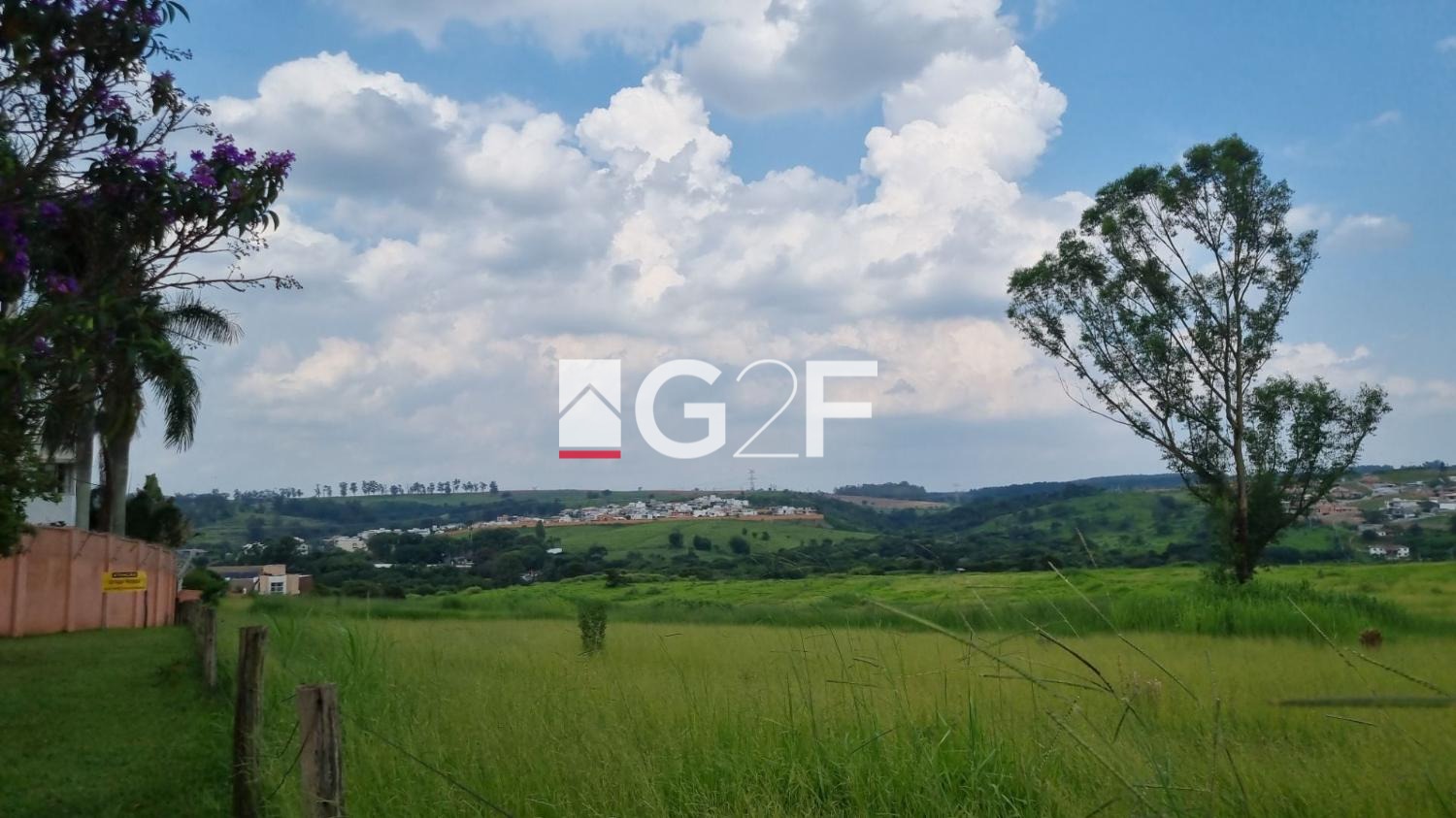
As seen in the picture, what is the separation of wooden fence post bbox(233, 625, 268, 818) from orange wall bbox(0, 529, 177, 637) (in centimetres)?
1572

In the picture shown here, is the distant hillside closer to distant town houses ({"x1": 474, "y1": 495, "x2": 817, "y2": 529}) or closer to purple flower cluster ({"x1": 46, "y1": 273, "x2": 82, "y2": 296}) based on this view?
distant town houses ({"x1": 474, "y1": 495, "x2": 817, "y2": 529})

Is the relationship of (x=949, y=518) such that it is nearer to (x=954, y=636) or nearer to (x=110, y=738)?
(x=110, y=738)

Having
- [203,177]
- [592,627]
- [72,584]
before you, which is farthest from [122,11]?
[72,584]

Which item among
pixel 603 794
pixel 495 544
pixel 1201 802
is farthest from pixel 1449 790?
pixel 495 544

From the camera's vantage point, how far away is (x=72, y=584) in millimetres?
22859

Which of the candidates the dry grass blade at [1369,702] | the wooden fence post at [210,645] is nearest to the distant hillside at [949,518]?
the dry grass blade at [1369,702]

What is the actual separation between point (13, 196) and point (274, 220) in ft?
4.38

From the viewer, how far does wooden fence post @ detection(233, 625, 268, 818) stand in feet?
20.1

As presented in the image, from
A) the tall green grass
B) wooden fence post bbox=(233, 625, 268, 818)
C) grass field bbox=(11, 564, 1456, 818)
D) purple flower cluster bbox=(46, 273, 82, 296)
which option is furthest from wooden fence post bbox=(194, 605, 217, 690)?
purple flower cluster bbox=(46, 273, 82, 296)

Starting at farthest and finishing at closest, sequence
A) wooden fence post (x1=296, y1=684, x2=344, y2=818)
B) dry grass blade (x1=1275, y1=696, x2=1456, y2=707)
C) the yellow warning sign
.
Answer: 1. the yellow warning sign
2. wooden fence post (x1=296, y1=684, x2=344, y2=818)
3. dry grass blade (x1=1275, y1=696, x2=1456, y2=707)

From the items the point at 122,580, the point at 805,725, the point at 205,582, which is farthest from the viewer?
the point at 205,582

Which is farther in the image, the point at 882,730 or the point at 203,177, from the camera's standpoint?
the point at 203,177

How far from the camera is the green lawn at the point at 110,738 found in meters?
7.17

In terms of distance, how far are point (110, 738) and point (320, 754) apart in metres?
6.31
